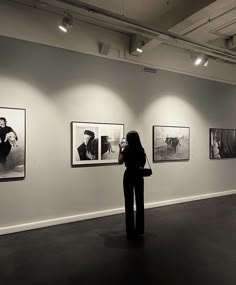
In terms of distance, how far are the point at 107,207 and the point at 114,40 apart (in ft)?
11.2

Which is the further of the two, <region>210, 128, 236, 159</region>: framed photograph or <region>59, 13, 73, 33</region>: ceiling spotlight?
<region>210, 128, 236, 159</region>: framed photograph

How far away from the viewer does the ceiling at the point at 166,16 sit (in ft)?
12.9

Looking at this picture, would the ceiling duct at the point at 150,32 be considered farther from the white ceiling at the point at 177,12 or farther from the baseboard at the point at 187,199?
the baseboard at the point at 187,199

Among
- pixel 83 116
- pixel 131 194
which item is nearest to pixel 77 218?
pixel 131 194

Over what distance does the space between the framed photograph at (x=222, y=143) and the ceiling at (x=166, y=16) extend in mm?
2190

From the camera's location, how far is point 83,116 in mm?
4953

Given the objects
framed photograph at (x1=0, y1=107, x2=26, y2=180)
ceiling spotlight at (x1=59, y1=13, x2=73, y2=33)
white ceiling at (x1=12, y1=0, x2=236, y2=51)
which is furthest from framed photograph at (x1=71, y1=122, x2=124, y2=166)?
white ceiling at (x1=12, y1=0, x2=236, y2=51)

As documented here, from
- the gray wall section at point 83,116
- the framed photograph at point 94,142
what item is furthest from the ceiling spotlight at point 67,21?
the framed photograph at point 94,142

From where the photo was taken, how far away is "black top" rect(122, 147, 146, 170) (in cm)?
395

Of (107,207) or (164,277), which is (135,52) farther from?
(164,277)

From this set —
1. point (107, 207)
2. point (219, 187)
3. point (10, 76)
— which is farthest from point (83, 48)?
point (219, 187)

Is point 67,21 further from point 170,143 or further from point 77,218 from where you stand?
point 170,143

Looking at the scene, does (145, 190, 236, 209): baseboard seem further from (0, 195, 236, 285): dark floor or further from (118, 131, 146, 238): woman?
(118, 131, 146, 238): woman

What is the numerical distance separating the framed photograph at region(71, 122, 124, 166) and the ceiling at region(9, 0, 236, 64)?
1.86 meters
